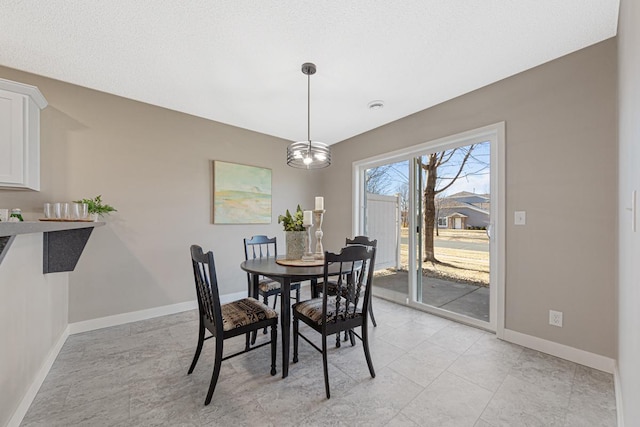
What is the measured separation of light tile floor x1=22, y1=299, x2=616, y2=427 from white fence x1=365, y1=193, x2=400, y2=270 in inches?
56.8

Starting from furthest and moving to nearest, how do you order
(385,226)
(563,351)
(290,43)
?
(385,226) < (563,351) < (290,43)

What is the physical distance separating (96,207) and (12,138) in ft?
2.47

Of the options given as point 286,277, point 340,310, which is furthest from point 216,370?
point 340,310

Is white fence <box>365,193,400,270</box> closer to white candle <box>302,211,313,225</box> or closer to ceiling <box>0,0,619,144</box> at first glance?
ceiling <box>0,0,619,144</box>

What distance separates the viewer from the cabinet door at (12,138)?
196cm

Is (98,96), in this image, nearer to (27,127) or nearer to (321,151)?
(27,127)

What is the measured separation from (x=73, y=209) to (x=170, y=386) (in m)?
1.68

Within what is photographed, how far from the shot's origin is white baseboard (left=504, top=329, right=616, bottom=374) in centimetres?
189

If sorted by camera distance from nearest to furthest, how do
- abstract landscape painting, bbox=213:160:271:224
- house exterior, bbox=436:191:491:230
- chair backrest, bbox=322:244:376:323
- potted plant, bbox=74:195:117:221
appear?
chair backrest, bbox=322:244:376:323 < potted plant, bbox=74:195:117:221 < house exterior, bbox=436:191:491:230 < abstract landscape painting, bbox=213:160:271:224

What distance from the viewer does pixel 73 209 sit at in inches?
85.8

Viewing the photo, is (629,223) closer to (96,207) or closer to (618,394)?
(618,394)

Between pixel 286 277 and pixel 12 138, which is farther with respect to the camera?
pixel 12 138

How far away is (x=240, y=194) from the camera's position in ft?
11.8

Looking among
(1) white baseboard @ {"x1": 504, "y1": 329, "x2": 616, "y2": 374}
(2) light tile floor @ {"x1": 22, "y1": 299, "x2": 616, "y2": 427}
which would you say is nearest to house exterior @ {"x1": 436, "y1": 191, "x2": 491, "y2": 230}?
(1) white baseboard @ {"x1": 504, "y1": 329, "x2": 616, "y2": 374}
